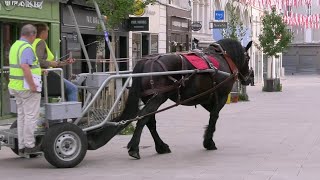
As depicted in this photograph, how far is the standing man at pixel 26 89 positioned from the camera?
27.0 feet

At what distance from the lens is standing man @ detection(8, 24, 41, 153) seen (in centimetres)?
823

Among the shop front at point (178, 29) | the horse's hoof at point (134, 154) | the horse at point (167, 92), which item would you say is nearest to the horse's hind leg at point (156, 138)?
the horse at point (167, 92)

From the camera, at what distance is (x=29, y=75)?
8.17 m

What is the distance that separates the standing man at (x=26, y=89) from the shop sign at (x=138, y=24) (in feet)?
45.5

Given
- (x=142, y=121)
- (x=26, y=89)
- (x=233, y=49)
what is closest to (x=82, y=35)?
(x=233, y=49)

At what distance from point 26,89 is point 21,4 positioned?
7624 millimetres

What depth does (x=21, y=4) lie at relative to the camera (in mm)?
15352

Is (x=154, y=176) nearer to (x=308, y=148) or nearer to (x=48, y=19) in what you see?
(x=308, y=148)

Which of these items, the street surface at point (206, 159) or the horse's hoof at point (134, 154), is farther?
the horse's hoof at point (134, 154)

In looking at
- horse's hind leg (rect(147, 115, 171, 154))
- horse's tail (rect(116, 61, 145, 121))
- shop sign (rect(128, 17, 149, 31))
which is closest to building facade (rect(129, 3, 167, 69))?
shop sign (rect(128, 17, 149, 31))

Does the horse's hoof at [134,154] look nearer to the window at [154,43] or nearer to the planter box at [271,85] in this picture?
the window at [154,43]

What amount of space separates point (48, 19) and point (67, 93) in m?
8.26

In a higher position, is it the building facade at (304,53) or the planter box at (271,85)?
the building facade at (304,53)

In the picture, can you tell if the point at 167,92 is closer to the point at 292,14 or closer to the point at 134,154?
the point at 134,154
